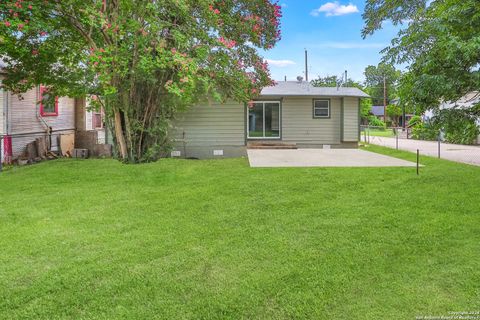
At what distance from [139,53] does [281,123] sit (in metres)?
7.14

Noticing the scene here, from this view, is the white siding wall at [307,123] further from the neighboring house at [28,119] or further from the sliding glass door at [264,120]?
the neighboring house at [28,119]

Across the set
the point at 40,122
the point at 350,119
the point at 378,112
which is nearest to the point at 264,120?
the point at 350,119

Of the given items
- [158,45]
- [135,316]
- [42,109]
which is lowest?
[135,316]

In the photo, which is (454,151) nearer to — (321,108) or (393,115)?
(321,108)

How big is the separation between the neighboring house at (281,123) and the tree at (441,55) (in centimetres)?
753

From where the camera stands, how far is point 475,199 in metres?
5.54

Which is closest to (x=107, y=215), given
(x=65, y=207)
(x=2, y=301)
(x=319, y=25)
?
(x=65, y=207)

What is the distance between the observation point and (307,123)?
14438 mm

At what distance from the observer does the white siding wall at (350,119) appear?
14.4m

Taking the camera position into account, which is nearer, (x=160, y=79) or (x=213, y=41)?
(x=213, y=41)

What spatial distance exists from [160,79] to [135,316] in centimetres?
806

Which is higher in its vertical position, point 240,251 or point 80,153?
point 80,153

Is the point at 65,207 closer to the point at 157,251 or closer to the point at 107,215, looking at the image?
the point at 107,215

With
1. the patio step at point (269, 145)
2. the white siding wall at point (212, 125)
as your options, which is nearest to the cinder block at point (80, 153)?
the white siding wall at point (212, 125)
